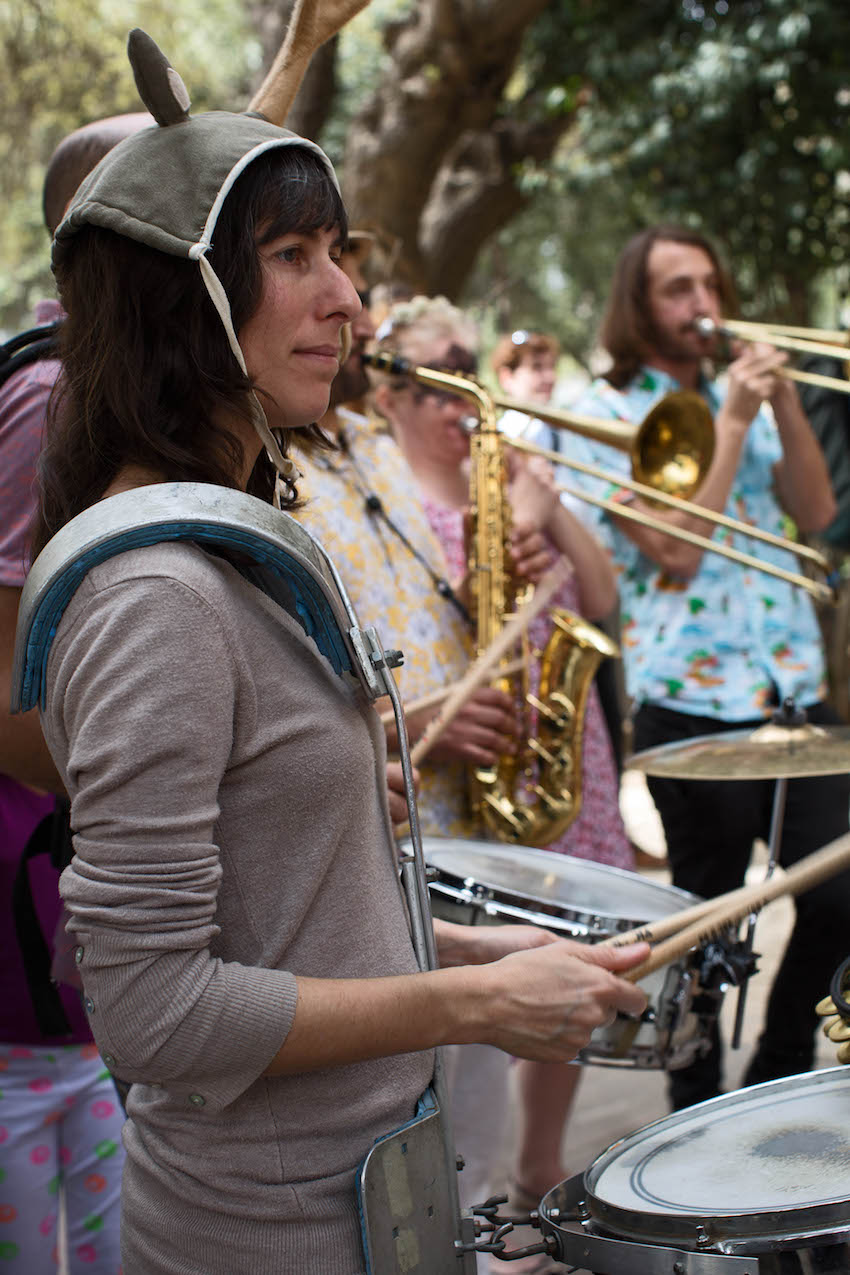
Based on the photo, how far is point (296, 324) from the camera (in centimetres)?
132

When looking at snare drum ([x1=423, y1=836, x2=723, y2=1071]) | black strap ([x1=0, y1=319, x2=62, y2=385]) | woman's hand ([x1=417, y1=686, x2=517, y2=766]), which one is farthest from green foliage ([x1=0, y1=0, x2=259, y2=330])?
snare drum ([x1=423, y1=836, x2=723, y2=1071])

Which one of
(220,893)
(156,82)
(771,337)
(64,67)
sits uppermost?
(64,67)

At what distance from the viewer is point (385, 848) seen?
4.38 feet

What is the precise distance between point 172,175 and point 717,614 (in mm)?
2059

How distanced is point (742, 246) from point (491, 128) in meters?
1.68

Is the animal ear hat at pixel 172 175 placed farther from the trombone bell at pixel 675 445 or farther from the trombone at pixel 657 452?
the trombone bell at pixel 675 445

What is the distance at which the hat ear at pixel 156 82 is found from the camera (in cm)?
A: 127

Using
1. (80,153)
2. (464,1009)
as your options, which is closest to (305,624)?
(464,1009)

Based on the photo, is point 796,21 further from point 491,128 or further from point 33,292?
point 33,292

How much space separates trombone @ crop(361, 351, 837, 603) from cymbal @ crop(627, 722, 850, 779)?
757 mm

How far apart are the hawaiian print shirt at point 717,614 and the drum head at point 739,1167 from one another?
1488 millimetres

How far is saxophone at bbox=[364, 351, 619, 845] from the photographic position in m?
2.80

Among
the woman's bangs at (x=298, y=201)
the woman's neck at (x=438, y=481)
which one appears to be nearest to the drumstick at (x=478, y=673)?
the woman's neck at (x=438, y=481)

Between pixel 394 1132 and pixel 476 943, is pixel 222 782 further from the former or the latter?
pixel 476 943
